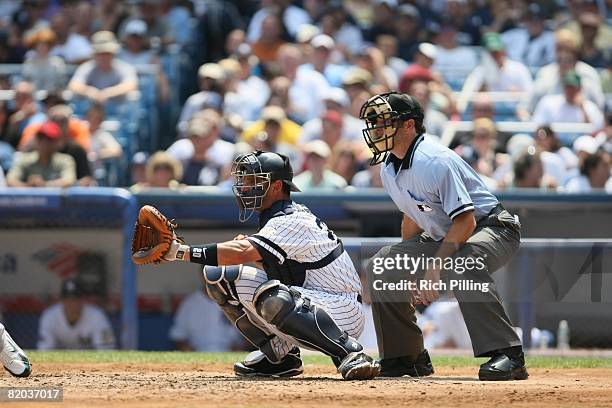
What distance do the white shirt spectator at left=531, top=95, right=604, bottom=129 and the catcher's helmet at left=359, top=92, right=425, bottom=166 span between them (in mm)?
6491

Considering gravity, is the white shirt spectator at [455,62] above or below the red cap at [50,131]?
above

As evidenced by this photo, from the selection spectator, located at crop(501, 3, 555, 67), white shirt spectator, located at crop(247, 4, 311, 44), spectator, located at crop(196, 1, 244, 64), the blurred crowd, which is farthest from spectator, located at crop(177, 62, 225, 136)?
spectator, located at crop(501, 3, 555, 67)

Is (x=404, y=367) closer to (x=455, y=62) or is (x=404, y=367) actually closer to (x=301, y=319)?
(x=301, y=319)

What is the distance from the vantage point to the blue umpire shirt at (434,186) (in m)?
6.73

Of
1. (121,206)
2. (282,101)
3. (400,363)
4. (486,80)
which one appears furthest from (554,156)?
(400,363)

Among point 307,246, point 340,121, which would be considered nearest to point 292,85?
point 340,121

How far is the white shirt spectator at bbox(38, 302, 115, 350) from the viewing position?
35.4 ft

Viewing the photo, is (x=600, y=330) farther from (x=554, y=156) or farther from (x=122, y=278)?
(x=122, y=278)

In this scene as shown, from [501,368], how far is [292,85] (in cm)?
758

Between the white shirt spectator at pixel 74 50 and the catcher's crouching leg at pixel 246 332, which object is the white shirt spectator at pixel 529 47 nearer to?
the white shirt spectator at pixel 74 50

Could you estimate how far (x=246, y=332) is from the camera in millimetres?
6957

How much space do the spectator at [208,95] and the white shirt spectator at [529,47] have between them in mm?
3630

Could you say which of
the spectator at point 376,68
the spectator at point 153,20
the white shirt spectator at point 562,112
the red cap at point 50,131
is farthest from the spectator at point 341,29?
the red cap at point 50,131

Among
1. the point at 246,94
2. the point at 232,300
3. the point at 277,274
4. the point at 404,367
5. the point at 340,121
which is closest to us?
the point at 232,300
